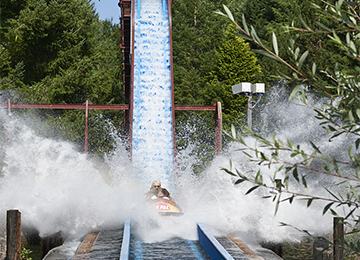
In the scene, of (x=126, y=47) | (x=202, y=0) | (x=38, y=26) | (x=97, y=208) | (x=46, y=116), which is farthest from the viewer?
(x=202, y=0)

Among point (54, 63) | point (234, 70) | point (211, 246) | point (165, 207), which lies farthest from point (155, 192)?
point (234, 70)

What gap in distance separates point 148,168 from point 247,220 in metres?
6.91

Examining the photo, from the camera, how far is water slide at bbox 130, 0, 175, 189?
1677 cm

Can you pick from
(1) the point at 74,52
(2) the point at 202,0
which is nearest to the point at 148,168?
(1) the point at 74,52

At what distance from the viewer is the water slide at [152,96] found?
16.8 meters

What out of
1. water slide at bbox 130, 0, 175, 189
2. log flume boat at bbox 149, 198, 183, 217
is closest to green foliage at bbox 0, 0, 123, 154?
water slide at bbox 130, 0, 175, 189

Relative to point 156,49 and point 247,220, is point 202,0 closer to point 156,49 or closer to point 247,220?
point 156,49

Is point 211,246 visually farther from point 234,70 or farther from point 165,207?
point 234,70

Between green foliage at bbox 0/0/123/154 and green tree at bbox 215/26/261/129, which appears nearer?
green foliage at bbox 0/0/123/154

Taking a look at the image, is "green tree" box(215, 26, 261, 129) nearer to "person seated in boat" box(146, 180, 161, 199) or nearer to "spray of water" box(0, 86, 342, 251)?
"spray of water" box(0, 86, 342, 251)

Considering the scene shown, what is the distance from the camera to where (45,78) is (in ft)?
96.0

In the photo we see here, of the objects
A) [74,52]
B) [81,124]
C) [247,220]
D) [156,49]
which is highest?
[74,52]

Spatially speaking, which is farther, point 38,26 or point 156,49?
point 38,26

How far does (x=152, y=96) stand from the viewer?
1827 centimetres
